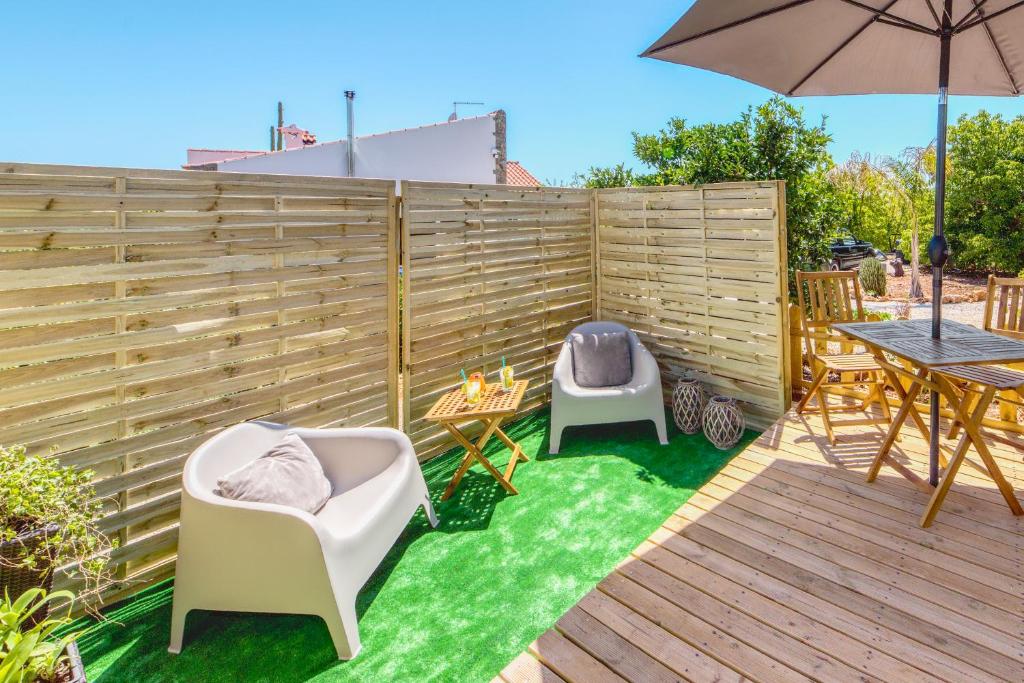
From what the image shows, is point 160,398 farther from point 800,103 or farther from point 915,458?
point 800,103

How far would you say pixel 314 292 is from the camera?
3.36 metres

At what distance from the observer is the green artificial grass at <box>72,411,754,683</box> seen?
2230 mm

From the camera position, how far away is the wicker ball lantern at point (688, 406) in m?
4.52

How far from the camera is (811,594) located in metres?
2.34

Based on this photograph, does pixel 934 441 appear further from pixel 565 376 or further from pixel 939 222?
pixel 565 376

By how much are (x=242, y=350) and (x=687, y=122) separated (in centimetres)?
498

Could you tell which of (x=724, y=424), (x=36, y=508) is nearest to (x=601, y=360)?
(x=724, y=424)

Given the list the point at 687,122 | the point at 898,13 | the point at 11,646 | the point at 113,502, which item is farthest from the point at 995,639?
the point at 687,122

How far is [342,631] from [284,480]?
30.2 inches

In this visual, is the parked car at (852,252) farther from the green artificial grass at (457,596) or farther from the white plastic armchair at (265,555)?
the white plastic armchair at (265,555)

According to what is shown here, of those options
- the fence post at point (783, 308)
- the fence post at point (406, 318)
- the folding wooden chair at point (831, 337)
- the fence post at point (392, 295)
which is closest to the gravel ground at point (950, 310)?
the folding wooden chair at point (831, 337)

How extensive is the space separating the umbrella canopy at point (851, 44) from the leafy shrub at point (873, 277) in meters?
12.9

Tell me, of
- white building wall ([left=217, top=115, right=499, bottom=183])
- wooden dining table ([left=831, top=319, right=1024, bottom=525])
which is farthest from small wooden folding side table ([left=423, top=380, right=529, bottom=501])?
white building wall ([left=217, top=115, right=499, bottom=183])

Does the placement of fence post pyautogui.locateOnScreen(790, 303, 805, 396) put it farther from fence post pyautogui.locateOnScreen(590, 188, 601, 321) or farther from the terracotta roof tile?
the terracotta roof tile
